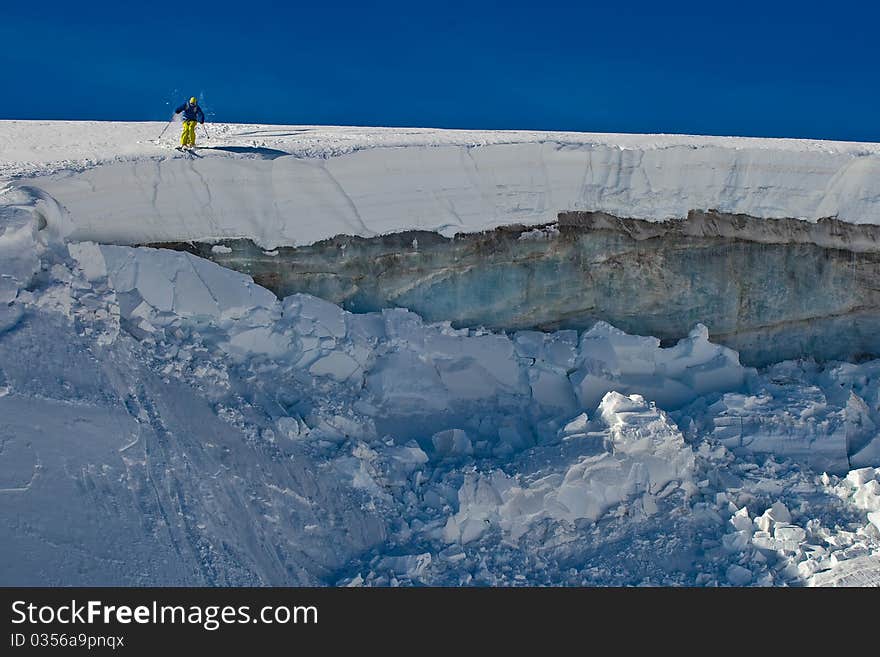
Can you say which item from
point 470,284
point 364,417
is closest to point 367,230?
point 470,284

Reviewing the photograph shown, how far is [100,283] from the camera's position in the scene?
26.3 feet

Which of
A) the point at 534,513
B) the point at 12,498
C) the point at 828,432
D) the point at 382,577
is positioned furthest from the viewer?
the point at 828,432

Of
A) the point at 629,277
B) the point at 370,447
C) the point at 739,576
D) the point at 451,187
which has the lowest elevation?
the point at 739,576

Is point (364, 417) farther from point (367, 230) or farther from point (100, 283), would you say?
point (100, 283)

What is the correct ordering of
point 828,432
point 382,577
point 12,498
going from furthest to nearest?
point 828,432 → point 382,577 → point 12,498

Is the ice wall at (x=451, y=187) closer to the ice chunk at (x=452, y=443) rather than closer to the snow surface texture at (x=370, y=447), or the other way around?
the snow surface texture at (x=370, y=447)

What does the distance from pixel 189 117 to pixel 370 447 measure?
354 centimetres

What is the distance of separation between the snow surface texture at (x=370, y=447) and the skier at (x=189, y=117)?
4.14ft

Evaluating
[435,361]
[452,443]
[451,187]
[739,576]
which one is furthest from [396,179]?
[739,576]

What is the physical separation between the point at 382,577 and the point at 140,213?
3.93 m

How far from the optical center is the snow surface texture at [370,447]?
6.62 meters

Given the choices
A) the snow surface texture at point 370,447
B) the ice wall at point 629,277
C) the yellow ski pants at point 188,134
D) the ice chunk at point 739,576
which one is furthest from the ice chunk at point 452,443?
the yellow ski pants at point 188,134

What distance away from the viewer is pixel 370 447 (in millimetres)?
8078

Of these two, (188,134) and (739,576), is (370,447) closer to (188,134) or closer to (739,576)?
(739,576)
